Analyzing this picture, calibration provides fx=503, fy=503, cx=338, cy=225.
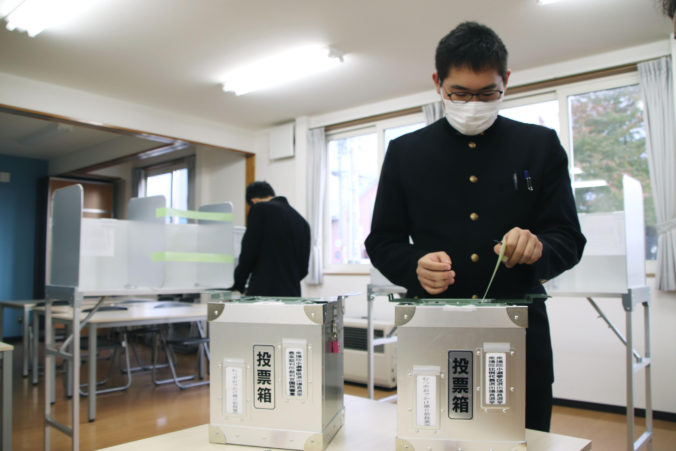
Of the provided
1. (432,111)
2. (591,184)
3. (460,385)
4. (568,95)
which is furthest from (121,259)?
(568,95)

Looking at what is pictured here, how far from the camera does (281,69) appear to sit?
4266mm

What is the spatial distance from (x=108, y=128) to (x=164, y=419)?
2.92m

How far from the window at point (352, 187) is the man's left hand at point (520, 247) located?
4.44 metres

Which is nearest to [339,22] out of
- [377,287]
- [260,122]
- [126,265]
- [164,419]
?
[377,287]

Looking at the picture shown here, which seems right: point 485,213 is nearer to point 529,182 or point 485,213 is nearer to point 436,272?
point 529,182

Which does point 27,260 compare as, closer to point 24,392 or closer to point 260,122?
point 24,392

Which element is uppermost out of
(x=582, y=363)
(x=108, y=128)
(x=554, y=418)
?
(x=108, y=128)

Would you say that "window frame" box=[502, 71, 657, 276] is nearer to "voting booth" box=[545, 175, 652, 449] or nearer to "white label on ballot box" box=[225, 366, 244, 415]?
"voting booth" box=[545, 175, 652, 449]

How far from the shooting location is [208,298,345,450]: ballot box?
2.85 feet

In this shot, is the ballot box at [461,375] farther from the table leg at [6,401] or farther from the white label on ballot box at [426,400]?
the table leg at [6,401]

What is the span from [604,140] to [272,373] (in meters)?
3.93

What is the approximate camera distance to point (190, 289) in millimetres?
3215

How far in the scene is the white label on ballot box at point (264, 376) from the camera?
885 millimetres

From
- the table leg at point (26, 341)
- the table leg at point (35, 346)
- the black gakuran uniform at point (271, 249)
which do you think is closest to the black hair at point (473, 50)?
the black gakuran uniform at point (271, 249)
